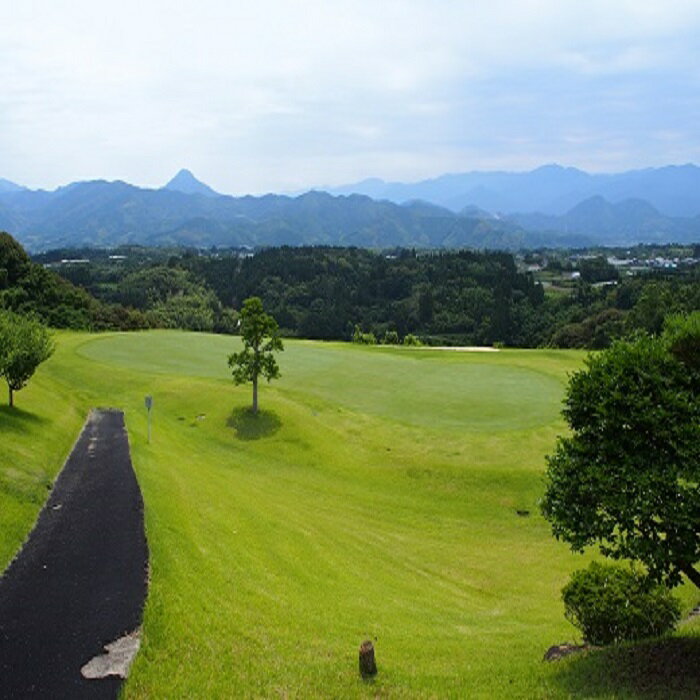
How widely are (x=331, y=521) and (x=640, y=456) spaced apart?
1796cm

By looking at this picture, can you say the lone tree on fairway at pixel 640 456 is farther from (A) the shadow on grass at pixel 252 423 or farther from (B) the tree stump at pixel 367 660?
(A) the shadow on grass at pixel 252 423

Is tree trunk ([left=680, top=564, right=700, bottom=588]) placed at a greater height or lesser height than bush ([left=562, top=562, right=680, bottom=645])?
greater

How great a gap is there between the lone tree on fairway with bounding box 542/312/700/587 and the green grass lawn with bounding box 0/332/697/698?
3096 mm

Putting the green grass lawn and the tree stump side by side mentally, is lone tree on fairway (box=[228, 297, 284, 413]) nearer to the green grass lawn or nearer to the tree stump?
the green grass lawn

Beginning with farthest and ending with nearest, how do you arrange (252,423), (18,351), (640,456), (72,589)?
(252,423)
(18,351)
(72,589)
(640,456)

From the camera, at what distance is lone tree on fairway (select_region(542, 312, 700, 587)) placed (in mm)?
13594

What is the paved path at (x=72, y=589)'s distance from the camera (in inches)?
517

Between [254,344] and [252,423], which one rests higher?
[254,344]

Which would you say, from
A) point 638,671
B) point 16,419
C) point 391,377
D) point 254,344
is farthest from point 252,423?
point 638,671

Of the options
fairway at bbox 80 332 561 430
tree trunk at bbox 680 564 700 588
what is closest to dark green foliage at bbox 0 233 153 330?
fairway at bbox 80 332 561 430

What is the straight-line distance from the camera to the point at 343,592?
21391mm

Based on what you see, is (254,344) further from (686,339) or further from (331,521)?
(686,339)

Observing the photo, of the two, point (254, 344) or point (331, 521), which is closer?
point (331, 521)

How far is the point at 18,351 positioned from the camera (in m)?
34.8
